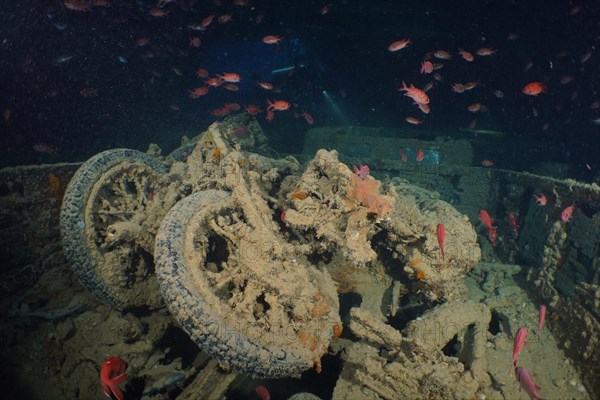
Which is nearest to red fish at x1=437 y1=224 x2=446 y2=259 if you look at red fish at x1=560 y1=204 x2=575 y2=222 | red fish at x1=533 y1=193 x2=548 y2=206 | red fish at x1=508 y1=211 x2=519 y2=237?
red fish at x1=560 y1=204 x2=575 y2=222

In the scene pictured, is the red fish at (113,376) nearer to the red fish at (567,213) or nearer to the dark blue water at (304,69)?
the red fish at (567,213)

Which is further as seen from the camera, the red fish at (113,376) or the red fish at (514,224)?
the red fish at (514,224)

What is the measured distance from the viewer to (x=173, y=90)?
18.5m

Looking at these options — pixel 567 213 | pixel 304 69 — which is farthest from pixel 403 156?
pixel 304 69

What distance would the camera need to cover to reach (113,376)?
317 cm

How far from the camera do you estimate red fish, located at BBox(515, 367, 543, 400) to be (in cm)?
301

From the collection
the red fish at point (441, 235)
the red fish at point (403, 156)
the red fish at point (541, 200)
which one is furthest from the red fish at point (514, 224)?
the red fish at point (441, 235)

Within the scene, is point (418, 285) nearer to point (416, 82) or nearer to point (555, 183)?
point (555, 183)

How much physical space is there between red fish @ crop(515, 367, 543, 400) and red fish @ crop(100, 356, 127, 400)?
4.02 metres

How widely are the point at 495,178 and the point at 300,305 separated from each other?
8.49 meters

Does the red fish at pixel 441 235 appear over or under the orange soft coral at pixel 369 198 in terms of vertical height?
under

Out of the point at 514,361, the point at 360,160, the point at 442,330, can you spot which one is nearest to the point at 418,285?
the point at 442,330

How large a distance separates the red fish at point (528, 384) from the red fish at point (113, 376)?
4.02m

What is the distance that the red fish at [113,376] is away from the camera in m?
3.04
